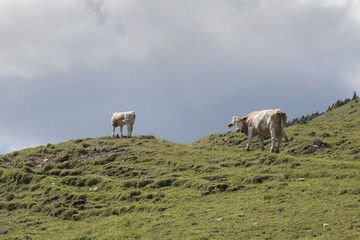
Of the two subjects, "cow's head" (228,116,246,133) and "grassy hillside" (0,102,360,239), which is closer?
"grassy hillside" (0,102,360,239)

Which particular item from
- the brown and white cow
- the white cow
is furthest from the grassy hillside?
the white cow

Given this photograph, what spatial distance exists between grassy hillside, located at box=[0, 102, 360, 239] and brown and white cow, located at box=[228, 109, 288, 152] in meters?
1.61

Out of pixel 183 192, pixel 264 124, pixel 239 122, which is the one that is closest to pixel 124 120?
pixel 239 122

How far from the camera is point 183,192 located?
1862cm

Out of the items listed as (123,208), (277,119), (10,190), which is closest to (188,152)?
(277,119)

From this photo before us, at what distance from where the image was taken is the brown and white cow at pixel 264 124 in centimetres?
2370

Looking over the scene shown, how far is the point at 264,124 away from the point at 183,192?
29.6 ft

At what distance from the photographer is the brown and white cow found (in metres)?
23.7

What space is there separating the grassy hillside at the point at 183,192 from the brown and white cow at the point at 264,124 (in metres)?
1.61

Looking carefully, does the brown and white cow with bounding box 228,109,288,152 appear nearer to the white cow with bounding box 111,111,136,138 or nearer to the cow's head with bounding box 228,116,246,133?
the cow's head with bounding box 228,116,246,133

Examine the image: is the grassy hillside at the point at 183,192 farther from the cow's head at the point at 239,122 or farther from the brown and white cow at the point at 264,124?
the cow's head at the point at 239,122

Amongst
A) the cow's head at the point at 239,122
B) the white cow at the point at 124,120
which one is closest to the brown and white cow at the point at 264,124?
the cow's head at the point at 239,122

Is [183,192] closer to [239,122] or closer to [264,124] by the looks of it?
[264,124]

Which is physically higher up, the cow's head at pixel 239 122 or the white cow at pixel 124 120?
the white cow at pixel 124 120
